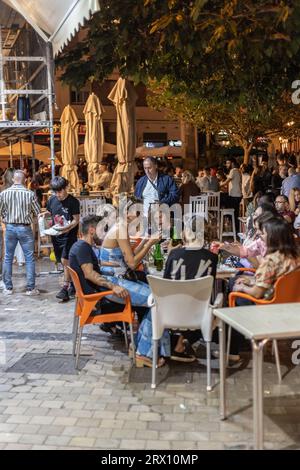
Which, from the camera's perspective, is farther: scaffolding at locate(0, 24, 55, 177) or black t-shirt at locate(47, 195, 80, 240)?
scaffolding at locate(0, 24, 55, 177)

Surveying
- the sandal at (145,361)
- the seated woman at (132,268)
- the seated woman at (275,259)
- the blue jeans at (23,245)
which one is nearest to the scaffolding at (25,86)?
the blue jeans at (23,245)

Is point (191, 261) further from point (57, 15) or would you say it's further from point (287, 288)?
point (57, 15)

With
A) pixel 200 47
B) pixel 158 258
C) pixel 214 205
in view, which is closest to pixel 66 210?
pixel 158 258

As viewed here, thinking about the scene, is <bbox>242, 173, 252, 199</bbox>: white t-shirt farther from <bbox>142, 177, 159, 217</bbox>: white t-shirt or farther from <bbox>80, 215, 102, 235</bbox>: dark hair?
<bbox>80, 215, 102, 235</bbox>: dark hair

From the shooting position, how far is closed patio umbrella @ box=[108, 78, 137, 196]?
11.3 meters

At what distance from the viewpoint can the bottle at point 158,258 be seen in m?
5.83

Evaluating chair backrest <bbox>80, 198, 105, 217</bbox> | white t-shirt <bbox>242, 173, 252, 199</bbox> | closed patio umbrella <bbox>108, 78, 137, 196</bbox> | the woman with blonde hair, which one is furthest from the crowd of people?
white t-shirt <bbox>242, 173, 252, 199</bbox>

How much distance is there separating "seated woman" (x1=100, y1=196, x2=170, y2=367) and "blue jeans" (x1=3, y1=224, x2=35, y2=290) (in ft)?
7.85

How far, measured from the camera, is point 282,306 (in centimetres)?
369

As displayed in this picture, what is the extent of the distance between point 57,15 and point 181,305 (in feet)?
15.0

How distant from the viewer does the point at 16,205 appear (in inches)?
317

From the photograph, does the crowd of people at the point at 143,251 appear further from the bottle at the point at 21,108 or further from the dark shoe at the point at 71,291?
the bottle at the point at 21,108
